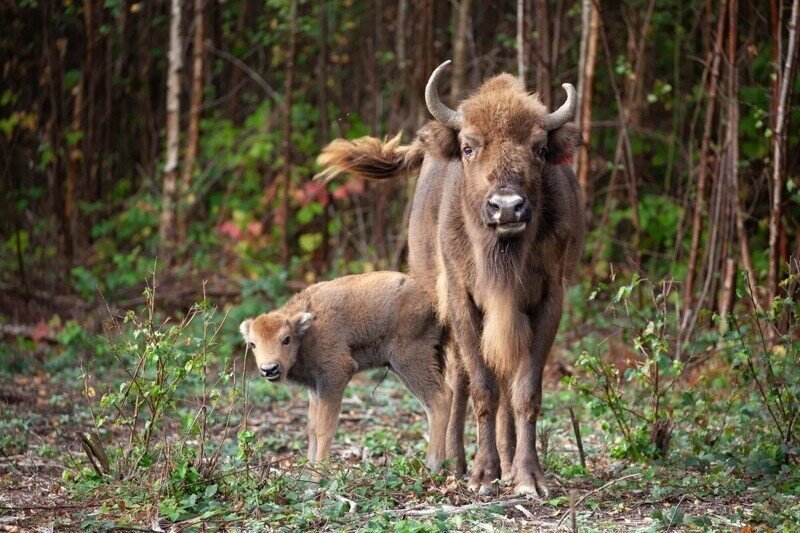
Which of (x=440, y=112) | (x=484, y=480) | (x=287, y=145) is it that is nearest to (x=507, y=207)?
(x=440, y=112)

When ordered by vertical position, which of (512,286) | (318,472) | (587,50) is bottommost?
(318,472)

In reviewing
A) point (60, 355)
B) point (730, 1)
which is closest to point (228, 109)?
point (60, 355)

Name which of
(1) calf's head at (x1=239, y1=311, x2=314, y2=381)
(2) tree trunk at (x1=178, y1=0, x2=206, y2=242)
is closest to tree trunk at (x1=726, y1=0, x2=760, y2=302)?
(1) calf's head at (x1=239, y1=311, x2=314, y2=381)

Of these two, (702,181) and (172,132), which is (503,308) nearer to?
(702,181)

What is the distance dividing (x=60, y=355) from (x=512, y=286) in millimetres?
6507

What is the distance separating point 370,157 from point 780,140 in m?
3.46

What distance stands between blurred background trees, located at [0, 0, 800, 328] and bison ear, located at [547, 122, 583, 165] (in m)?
4.83

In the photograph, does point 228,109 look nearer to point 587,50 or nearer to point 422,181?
point 587,50

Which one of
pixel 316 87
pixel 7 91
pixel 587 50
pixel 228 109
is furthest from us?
pixel 228 109

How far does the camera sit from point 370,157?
28.8 ft

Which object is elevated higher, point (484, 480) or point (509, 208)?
point (509, 208)

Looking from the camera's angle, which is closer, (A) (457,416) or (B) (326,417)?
(A) (457,416)

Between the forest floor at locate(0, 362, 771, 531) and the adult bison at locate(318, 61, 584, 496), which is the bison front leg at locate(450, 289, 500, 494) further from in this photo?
the forest floor at locate(0, 362, 771, 531)

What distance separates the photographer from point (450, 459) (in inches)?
288
